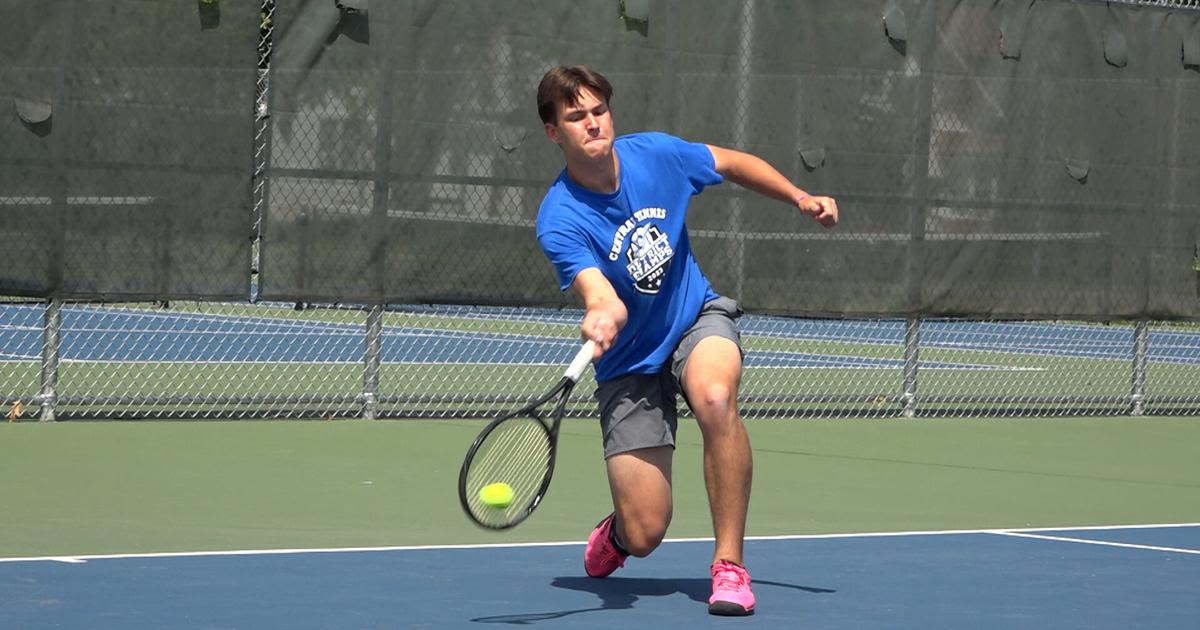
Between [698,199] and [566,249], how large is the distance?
492 centimetres

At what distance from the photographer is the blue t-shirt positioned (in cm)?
514

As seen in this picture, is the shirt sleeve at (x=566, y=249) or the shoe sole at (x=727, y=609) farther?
the shirt sleeve at (x=566, y=249)

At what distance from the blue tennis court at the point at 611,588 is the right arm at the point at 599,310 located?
0.69 m

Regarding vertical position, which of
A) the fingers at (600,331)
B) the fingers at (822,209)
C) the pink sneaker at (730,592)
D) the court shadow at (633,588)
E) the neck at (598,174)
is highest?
the neck at (598,174)

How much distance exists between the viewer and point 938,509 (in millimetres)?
7266

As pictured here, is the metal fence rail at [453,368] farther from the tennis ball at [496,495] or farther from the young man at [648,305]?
the tennis ball at [496,495]

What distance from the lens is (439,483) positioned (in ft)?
24.6

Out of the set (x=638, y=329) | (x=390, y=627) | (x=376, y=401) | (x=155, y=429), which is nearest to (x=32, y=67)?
(x=155, y=429)

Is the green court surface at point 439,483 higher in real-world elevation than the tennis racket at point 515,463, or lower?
lower

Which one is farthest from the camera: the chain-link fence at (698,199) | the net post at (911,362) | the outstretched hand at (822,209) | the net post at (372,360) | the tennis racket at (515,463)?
the net post at (911,362)

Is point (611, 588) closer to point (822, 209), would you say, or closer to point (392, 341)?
point (822, 209)

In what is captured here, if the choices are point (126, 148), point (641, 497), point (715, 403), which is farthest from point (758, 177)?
point (126, 148)

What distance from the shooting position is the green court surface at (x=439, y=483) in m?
6.23

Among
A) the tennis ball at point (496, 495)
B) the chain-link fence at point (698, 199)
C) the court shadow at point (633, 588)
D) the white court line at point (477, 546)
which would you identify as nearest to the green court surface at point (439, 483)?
the white court line at point (477, 546)
